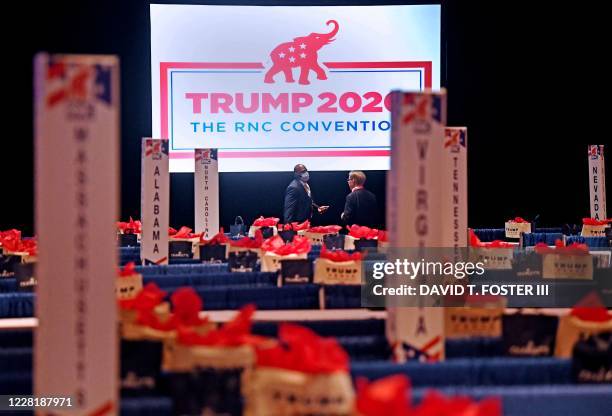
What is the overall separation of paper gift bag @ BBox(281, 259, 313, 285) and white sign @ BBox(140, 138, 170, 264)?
1031 mm

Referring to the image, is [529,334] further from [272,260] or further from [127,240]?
[127,240]

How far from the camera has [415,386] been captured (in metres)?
2.41

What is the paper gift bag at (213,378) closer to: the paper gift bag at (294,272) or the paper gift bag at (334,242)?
the paper gift bag at (294,272)

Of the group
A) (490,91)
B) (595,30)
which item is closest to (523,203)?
(490,91)

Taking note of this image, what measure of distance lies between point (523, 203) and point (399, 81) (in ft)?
8.58

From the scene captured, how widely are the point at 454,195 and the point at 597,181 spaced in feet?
17.5

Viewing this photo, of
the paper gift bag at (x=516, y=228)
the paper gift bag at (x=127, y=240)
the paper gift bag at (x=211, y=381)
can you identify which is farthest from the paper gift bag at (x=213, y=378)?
the paper gift bag at (x=516, y=228)

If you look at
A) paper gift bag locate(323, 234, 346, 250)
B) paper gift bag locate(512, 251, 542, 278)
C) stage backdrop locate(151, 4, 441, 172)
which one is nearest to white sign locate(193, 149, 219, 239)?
paper gift bag locate(323, 234, 346, 250)

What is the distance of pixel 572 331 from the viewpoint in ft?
8.47

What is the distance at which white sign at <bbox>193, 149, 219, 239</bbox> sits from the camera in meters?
5.96

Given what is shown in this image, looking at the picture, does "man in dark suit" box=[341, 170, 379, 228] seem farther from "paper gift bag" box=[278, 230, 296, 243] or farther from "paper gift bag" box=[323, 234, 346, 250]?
"paper gift bag" box=[323, 234, 346, 250]

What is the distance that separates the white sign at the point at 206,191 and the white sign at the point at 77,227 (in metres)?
4.12

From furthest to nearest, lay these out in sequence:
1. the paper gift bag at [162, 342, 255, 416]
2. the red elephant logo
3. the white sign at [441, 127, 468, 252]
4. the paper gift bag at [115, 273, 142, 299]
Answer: the red elephant logo → the white sign at [441, 127, 468, 252] → the paper gift bag at [115, 273, 142, 299] → the paper gift bag at [162, 342, 255, 416]

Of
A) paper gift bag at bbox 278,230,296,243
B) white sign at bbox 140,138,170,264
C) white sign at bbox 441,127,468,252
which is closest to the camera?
white sign at bbox 441,127,468,252
